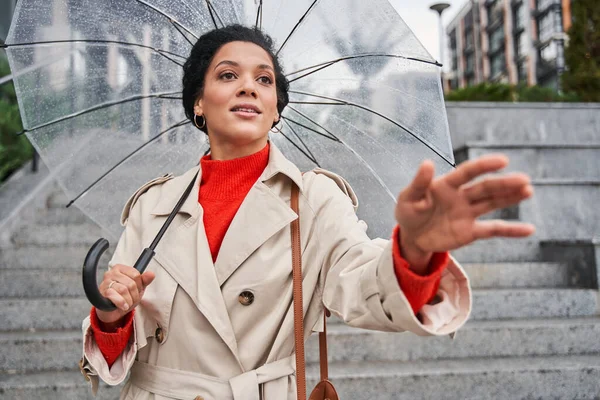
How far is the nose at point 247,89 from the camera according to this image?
1813mm

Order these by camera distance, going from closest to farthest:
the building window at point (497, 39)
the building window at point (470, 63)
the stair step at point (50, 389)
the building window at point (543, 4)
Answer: the stair step at point (50, 389) → the building window at point (543, 4) → the building window at point (497, 39) → the building window at point (470, 63)

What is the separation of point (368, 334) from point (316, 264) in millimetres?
2253

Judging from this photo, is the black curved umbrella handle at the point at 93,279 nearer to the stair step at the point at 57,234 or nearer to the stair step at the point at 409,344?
the stair step at the point at 409,344

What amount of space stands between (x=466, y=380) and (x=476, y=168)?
2.83 meters

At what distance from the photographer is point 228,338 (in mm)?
1622

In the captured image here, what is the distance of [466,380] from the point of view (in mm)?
3488

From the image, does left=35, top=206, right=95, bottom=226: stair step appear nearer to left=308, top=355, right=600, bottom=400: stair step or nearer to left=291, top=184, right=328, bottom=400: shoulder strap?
left=308, top=355, right=600, bottom=400: stair step

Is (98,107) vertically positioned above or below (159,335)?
above

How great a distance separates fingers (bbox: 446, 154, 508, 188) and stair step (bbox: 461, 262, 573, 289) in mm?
3807

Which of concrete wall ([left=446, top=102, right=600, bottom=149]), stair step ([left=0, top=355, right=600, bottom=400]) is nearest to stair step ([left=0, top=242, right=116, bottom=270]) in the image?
stair step ([left=0, top=355, right=600, bottom=400])

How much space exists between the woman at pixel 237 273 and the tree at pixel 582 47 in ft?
36.5

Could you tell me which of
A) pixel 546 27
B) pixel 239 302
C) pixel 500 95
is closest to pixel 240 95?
pixel 239 302

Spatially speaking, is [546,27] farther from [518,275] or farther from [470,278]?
[470,278]

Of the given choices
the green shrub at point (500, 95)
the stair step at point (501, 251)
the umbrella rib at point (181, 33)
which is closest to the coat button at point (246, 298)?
the umbrella rib at point (181, 33)
